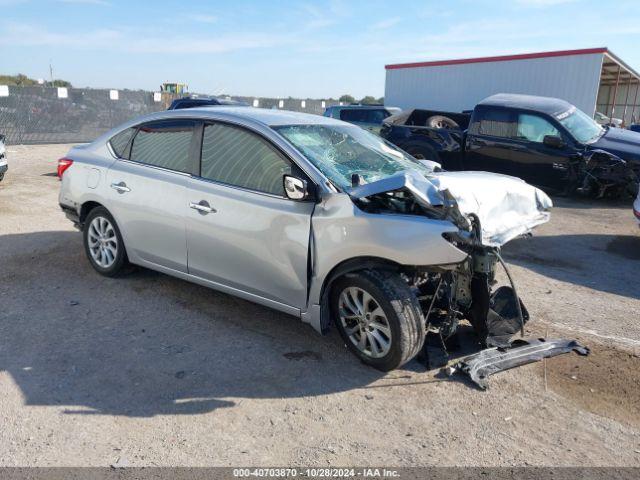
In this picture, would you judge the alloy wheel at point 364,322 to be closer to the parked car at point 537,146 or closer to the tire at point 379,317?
the tire at point 379,317

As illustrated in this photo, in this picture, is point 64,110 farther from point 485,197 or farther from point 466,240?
point 466,240

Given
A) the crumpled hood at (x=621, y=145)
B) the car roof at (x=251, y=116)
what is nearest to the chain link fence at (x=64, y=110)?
the car roof at (x=251, y=116)

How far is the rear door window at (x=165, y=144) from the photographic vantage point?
4805 millimetres

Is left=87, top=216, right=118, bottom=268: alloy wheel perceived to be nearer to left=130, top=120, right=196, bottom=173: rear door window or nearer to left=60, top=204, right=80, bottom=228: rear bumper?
left=60, top=204, right=80, bottom=228: rear bumper

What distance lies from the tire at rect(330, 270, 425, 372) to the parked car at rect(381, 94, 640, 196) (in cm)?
749

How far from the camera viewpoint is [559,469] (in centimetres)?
296

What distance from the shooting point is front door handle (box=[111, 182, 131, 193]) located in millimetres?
5102

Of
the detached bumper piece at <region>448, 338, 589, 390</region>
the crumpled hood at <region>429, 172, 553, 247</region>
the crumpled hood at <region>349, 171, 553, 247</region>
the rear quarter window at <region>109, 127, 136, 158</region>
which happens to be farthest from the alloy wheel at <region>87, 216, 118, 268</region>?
the detached bumper piece at <region>448, 338, 589, 390</region>

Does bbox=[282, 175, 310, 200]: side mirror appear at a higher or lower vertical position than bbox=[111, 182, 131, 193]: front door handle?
higher

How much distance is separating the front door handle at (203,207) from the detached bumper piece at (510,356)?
2.20m

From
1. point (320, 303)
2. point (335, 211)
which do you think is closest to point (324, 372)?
point (320, 303)

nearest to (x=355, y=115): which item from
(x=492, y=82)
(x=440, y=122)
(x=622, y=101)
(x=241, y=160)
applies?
(x=440, y=122)

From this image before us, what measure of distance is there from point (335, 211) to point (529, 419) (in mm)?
1820

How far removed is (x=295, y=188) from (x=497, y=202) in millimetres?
1576
